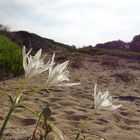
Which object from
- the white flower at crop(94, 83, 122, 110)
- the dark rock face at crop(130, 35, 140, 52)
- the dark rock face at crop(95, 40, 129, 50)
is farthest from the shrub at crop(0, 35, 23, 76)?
the dark rock face at crop(95, 40, 129, 50)

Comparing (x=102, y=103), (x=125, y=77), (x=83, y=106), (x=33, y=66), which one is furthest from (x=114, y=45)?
(x=33, y=66)

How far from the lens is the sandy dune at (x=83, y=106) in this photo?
442cm

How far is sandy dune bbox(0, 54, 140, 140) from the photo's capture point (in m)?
4.42

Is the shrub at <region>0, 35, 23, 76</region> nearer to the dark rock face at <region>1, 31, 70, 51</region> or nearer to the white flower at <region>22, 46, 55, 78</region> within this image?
the dark rock face at <region>1, 31, 70, 51</region>

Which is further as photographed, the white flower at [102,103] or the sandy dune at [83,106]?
the sandy dune at [83,106]

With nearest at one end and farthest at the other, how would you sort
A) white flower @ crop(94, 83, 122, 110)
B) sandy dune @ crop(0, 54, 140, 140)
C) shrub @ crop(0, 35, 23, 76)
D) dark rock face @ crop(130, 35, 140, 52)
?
white flower @ crop(94, 83, 122, 110)
sandy dune @ crop(0, 54, 140, 140)
shrub @ crop(0, 35, 23, 76)
dark rock face @ crop(130, 35, 140, 52)

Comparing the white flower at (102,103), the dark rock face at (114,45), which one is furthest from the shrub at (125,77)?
the dark rock face at (114,45)

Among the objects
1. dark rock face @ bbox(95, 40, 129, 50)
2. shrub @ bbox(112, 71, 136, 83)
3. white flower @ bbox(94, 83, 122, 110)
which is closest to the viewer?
white flower @ bbox(94, 83, 122, 110)

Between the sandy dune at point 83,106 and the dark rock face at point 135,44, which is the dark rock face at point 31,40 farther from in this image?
the sandy dune at point 83,106

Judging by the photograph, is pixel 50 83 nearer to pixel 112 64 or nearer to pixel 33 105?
pixel 33 105

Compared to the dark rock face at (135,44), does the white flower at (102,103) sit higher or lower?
lower

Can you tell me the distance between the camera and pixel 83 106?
6.04 metres

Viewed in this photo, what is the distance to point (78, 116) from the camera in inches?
204

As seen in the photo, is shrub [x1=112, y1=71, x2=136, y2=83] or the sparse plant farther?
shrub [x1=112, y1=71, x2=136, y2=83]
